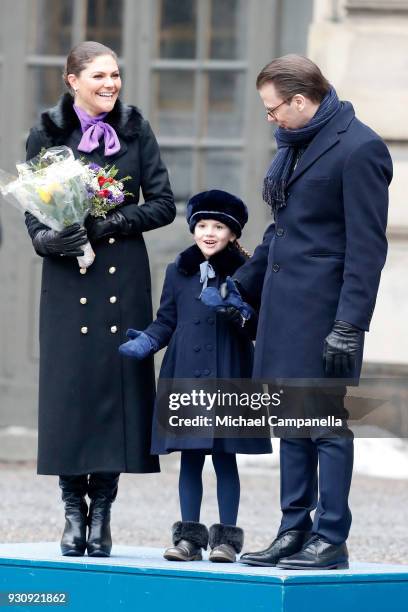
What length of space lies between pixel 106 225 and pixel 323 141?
85cm

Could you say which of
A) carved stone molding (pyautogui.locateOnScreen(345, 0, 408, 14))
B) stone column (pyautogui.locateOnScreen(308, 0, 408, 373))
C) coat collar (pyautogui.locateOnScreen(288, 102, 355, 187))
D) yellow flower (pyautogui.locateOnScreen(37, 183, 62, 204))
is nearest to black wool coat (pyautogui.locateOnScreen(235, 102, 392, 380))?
coat collar (pyautogui.locateOnScreen(288, 102, 355, 187))

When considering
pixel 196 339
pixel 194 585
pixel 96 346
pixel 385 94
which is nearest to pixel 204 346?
pixel 196 339

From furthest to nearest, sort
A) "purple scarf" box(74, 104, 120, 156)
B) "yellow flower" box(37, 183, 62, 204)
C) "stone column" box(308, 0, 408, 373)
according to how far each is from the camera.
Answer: "stone column" box(308, 0, 408, 373), "purple scarf" box(74, 104, 120, 156), "yellow flower" box(37, 183, 62, 204)

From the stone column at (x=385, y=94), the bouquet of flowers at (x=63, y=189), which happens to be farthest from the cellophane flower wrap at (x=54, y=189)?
the stone column at (x=385, y=94)

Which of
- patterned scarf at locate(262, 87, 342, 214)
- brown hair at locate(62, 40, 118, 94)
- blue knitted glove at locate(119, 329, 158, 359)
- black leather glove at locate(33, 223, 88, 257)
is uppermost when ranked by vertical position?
brown hair at locate(62, 40, 118, 94)

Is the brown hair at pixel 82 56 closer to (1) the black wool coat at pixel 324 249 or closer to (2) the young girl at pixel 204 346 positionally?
(2) the young girl at pixel 204 346

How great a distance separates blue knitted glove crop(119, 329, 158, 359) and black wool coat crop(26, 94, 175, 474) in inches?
3.8

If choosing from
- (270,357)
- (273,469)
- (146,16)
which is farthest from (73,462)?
(146,16)

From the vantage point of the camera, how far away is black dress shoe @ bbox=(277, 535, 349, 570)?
5.61m

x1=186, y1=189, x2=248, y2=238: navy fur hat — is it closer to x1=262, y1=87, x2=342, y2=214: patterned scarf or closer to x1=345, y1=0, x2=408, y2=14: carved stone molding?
x1=262, y1=87, x2=342, y2=214: patterned scarf

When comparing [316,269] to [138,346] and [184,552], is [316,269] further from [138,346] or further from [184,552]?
[184,552]

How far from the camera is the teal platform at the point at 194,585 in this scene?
5.37 metres

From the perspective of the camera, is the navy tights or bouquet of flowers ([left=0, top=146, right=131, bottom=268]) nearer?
bouquet of flowers ([left=0, top=146, right=131, bottom=268])

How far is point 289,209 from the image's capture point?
581cm
